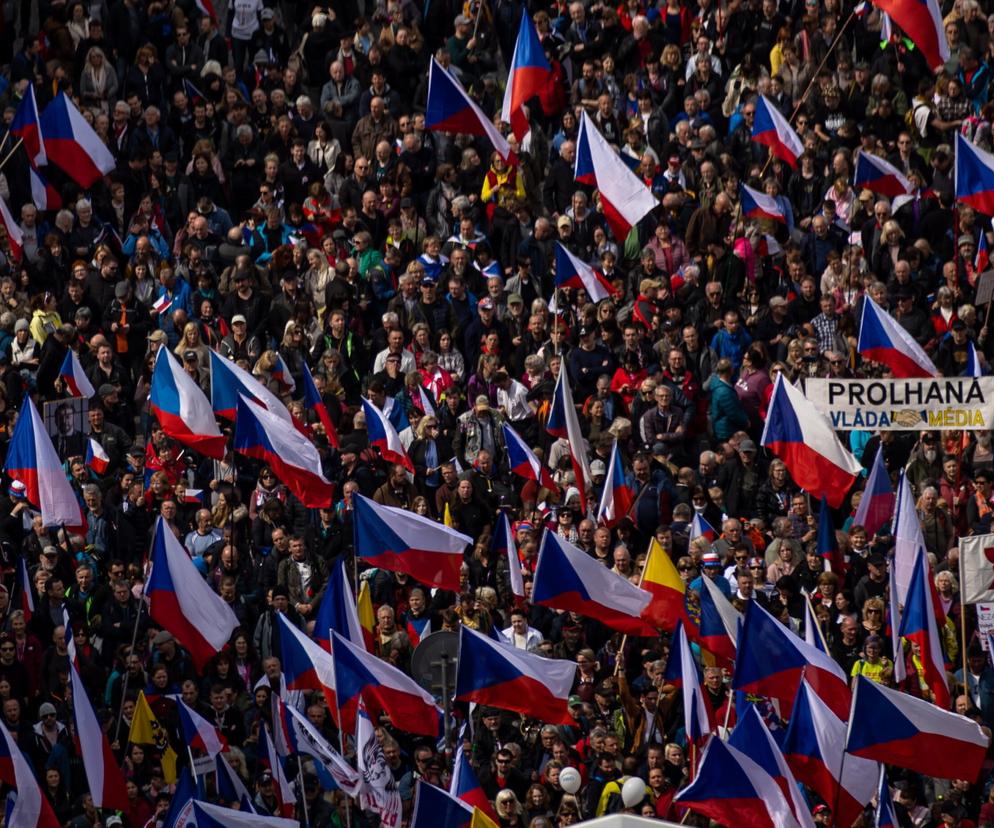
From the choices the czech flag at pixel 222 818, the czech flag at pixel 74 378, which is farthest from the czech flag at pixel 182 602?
the czech flag at pixel 74 378

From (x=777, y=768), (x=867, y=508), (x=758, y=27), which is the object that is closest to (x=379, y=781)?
(x=777, y=768)

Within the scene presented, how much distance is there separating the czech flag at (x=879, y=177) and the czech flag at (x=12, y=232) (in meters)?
8.71

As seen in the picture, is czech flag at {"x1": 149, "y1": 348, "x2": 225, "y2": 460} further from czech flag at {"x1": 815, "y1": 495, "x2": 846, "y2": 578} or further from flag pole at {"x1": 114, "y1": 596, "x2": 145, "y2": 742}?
czech flag at {"x1": 815, "y1": 495, "x2": 846, "y2": 578}

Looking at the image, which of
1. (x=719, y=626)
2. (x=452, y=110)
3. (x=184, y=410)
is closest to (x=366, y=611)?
(x=184, y=410)

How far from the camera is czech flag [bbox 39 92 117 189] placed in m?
31.1

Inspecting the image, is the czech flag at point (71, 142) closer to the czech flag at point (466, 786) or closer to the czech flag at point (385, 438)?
the czech flag at point (385, 438)

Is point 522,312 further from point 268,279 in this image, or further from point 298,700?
point 298,700

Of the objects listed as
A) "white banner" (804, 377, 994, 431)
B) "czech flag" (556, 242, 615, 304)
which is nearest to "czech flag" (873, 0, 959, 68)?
"czech flag" (556, 242, 615, 304)

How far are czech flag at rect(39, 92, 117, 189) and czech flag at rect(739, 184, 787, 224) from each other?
22.4ft

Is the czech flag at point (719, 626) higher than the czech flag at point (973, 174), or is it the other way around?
the czech flag at point (973, 174)

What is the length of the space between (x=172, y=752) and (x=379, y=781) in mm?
2154

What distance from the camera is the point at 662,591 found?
80.1ft

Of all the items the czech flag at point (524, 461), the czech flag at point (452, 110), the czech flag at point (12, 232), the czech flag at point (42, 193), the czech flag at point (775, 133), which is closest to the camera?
the czech flag at point (524, 461)

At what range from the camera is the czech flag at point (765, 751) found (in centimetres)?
2130
